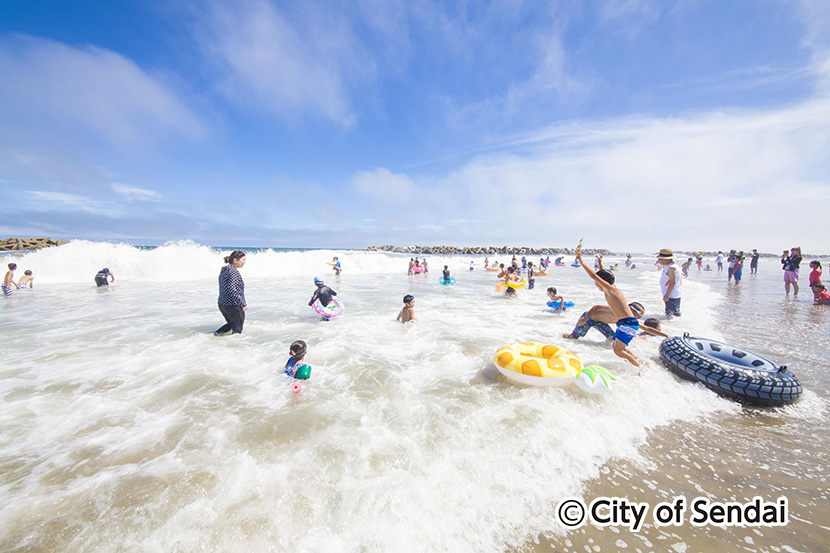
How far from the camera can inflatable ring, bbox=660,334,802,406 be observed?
170 inches

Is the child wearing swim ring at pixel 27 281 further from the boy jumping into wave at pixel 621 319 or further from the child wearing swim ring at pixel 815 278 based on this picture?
the child wearing swim ring at pixel 815 278

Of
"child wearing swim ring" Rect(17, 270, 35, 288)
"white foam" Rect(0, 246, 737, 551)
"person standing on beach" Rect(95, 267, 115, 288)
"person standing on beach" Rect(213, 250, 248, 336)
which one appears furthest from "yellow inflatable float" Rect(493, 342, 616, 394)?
"child wearing swim ring" Rect(17, 270, 35, 288)

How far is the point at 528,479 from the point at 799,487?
2555 mm

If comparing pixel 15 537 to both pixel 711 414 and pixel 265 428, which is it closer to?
pixel 265 428

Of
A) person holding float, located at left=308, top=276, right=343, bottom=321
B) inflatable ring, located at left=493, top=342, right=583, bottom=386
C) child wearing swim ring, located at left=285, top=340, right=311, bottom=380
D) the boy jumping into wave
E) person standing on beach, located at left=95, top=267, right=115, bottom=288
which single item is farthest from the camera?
person standing on beach, located at left=95, top=267, right=115, bottom=288

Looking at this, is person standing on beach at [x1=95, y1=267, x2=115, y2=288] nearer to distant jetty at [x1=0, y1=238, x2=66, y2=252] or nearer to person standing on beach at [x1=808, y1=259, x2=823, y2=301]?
person standing on beach at [x1=808, y1=259, x2=823, y2=301]

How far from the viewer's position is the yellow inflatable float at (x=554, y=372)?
4.42 metres

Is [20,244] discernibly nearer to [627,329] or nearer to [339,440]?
[339,440]

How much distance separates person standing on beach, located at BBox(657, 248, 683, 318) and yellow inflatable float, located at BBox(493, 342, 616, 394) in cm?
567

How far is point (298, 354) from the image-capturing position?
5.19 meters

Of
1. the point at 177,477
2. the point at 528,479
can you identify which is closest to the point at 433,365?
the point at 528,479

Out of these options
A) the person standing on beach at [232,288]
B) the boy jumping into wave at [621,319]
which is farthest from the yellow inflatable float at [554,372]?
the person standing on beach at [232,288]

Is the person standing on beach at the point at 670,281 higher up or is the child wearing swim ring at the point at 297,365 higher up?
the person standing on beach at the point at 670,281

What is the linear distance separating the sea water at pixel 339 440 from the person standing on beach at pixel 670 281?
1913 millimetres
